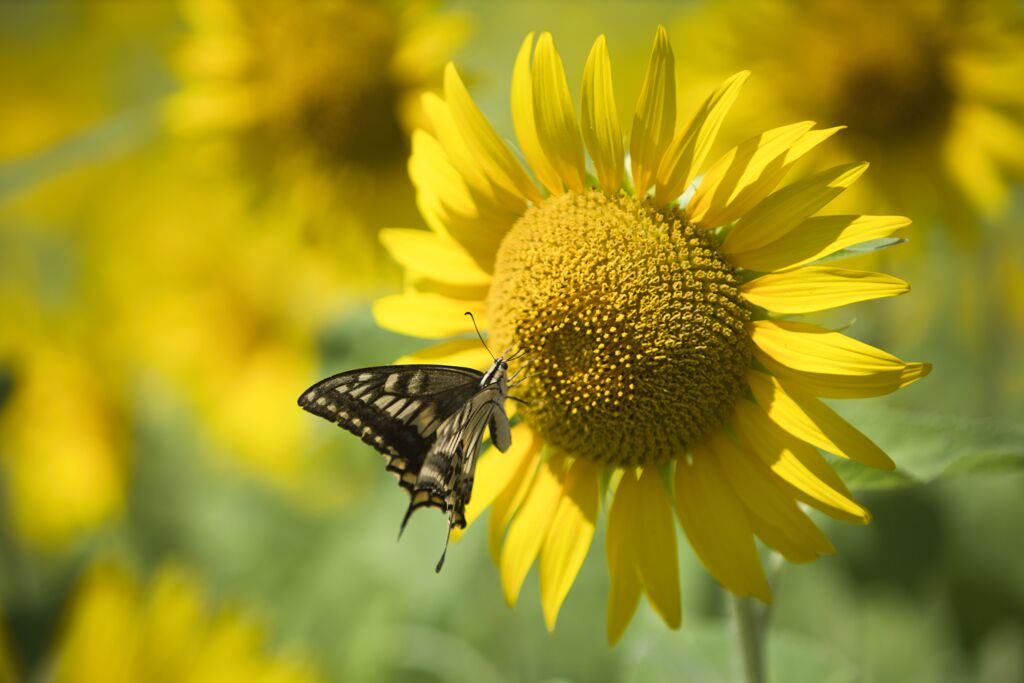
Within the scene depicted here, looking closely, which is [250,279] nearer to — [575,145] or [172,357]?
[172,357]

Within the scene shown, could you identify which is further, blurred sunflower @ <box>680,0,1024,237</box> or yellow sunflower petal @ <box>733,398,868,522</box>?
blurred sunflower @ <box>680,0,1024,237</box>

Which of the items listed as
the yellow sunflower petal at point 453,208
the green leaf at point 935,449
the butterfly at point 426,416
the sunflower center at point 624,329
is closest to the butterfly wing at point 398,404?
the butterfly at point 426,416

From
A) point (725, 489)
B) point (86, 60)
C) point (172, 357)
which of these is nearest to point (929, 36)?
point (725, 489)

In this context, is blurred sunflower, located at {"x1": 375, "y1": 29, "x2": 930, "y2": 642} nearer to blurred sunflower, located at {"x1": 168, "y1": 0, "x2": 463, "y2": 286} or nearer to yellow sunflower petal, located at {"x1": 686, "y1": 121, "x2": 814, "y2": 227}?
yellow sunflower petal, located at {"x1": 686, "y1": 121, "x2": 814, "y2": 227}

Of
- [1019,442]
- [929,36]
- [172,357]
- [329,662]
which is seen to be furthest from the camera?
[172,357]

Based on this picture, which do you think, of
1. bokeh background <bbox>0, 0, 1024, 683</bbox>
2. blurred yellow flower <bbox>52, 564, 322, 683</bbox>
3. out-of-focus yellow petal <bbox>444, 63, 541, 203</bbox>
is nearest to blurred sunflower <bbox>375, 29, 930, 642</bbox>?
out-of-focus yellow petal <bbox>444, 63, 541, 203</bbox>
